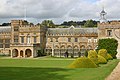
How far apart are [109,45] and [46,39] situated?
50.7 ft

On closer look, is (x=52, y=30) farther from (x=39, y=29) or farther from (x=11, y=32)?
(x=11, y=32)

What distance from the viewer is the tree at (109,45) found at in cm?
4509

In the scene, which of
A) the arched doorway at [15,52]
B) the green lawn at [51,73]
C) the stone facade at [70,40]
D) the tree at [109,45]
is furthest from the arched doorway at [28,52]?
the green lawn at [51,73]

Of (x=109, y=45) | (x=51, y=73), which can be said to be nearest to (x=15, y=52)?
(x=109, y=45)

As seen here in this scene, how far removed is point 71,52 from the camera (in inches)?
2111

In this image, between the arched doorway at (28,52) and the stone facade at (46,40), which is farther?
the stone facade at (46,40)

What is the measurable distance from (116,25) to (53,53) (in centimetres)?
1252

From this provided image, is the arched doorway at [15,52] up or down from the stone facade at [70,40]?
down

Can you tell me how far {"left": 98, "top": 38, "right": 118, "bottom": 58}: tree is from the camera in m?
45.1

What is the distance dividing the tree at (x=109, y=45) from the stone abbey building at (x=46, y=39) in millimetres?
7245

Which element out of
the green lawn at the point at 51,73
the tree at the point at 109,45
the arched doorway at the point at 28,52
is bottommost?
the arched doorway at the point at 28,52

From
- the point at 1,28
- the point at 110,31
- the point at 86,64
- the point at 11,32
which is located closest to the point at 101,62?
the point at 86,64

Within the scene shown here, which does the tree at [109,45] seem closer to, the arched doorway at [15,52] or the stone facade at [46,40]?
the stone facade at [46,40]

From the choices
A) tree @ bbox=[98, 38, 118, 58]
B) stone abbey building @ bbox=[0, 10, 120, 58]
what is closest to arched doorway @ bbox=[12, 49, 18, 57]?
stone abbey building @ bbox=[0, 10, 120, 58]
